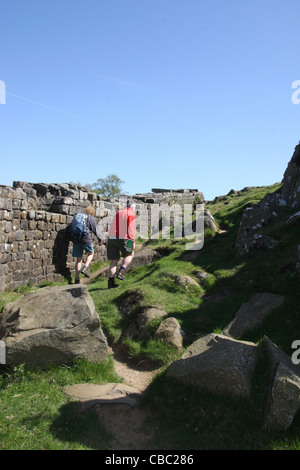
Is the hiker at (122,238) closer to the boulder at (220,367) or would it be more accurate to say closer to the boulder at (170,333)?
the boulder at (170,333)

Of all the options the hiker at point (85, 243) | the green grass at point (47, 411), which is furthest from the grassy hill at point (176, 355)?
the hiker at point (85, 243)

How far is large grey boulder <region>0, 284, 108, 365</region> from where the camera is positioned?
6184mm

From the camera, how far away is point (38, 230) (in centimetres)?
1208

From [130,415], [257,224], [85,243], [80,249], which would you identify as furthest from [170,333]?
[80,249]

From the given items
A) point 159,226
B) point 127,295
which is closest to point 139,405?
point 127,295

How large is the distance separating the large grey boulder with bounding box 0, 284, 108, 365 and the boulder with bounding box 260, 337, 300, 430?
2892mm

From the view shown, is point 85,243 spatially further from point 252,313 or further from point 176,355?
point 252,313

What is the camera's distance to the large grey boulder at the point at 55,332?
20.3 feet

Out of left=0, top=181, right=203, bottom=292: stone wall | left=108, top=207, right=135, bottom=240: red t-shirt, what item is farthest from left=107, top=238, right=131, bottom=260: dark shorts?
left=0, top=181, right=203, bottom=292: stone wall

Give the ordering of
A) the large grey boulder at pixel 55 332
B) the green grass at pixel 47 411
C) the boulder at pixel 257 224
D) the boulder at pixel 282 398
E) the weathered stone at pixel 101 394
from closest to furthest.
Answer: the boulder at pixel 282 398 → the green grass at pixel 47 411 → the weathered stone at pixel 101 394 → the large grey boulder at pixel 55 332 → the boulder at pixel 257 224

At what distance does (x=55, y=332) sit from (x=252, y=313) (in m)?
3.42

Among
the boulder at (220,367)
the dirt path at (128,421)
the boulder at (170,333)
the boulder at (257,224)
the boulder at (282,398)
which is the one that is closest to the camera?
the boulder at (282,398)

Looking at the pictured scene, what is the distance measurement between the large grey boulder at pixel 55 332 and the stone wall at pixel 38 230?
4.05m

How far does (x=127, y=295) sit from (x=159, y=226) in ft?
29.8
